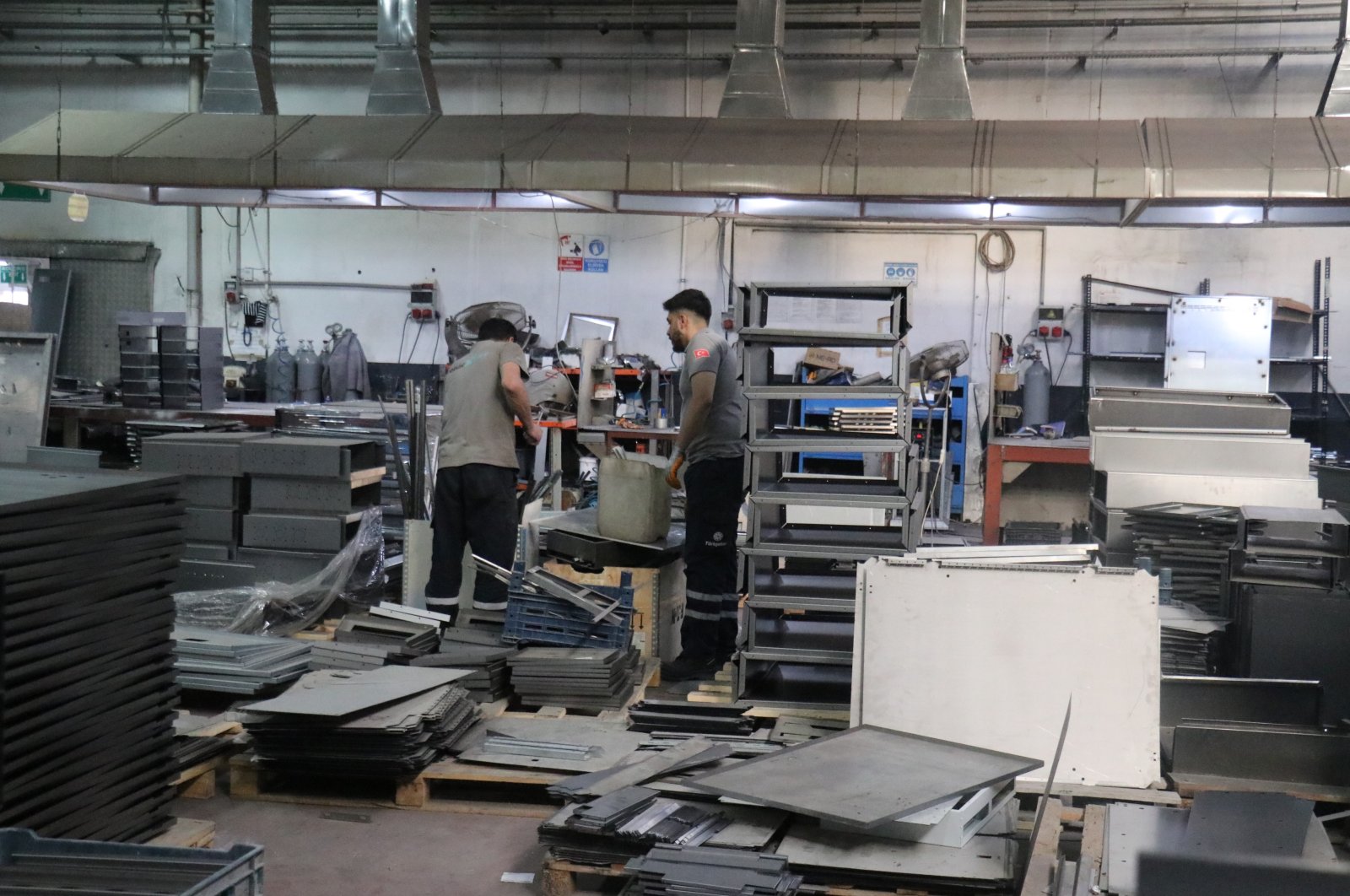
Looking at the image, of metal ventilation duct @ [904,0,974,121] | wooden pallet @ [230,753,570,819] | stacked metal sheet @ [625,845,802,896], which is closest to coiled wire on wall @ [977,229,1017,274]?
metal ventilation duct @ [904,0,974,121]

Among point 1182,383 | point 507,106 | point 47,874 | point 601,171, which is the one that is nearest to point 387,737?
point 47,874

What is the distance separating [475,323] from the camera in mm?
10094

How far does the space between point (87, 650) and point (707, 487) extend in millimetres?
2564

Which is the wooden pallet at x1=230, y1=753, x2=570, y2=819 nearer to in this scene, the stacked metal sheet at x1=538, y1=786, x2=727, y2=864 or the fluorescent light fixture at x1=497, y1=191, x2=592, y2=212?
the stacked metal sheet at x1=538, y1=786, x2=727, y2=864

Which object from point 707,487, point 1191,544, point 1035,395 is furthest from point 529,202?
point 1035,395

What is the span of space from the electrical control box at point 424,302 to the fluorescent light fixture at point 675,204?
151 inches

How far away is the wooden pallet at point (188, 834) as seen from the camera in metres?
2.96

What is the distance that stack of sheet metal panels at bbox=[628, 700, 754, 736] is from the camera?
3998 mm

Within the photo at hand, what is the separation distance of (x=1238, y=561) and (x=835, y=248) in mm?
6920

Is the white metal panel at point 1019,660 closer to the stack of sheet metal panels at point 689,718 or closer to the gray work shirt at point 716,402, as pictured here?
the stack of sheet metal panels at point 689,718

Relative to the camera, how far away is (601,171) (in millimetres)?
7184

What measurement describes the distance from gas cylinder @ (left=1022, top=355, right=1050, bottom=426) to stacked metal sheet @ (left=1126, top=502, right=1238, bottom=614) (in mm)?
5140

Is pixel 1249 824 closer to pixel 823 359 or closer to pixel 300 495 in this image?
pixel 300 495

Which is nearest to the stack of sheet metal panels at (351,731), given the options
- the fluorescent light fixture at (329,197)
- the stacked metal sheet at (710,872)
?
the stacked metal sheet at (710,872)
